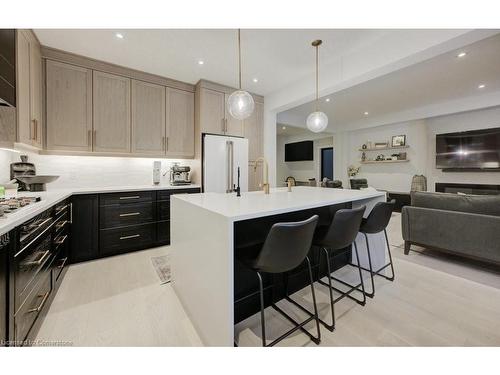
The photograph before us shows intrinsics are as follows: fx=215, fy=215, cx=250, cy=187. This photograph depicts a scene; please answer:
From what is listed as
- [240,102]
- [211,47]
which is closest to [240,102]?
[240,102]

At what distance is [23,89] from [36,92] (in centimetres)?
43

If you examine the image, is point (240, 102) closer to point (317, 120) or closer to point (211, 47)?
point (211, 47)

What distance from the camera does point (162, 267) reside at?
8.36 feet

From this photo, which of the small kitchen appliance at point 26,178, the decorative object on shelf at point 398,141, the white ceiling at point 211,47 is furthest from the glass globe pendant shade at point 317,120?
the decorative object on shelf at point 398,141

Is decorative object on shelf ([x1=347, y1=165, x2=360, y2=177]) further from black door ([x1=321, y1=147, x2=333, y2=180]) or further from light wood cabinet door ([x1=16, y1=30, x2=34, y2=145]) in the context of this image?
light wood cabinet door ([x1=16, y1=30, x2=34, y2=145])

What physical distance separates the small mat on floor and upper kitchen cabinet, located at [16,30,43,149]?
5.96ft

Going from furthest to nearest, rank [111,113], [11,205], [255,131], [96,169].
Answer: [255,131] < [96,169] < [111,113] < [11,205]

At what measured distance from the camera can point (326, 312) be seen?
1.74m

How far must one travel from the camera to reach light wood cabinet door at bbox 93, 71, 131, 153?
2.99m

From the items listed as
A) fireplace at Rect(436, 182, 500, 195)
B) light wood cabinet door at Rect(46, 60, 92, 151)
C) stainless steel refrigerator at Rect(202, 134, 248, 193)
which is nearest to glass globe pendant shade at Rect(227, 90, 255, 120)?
stainless steel refrigerator at Rect(202, 134, 248, 193)
